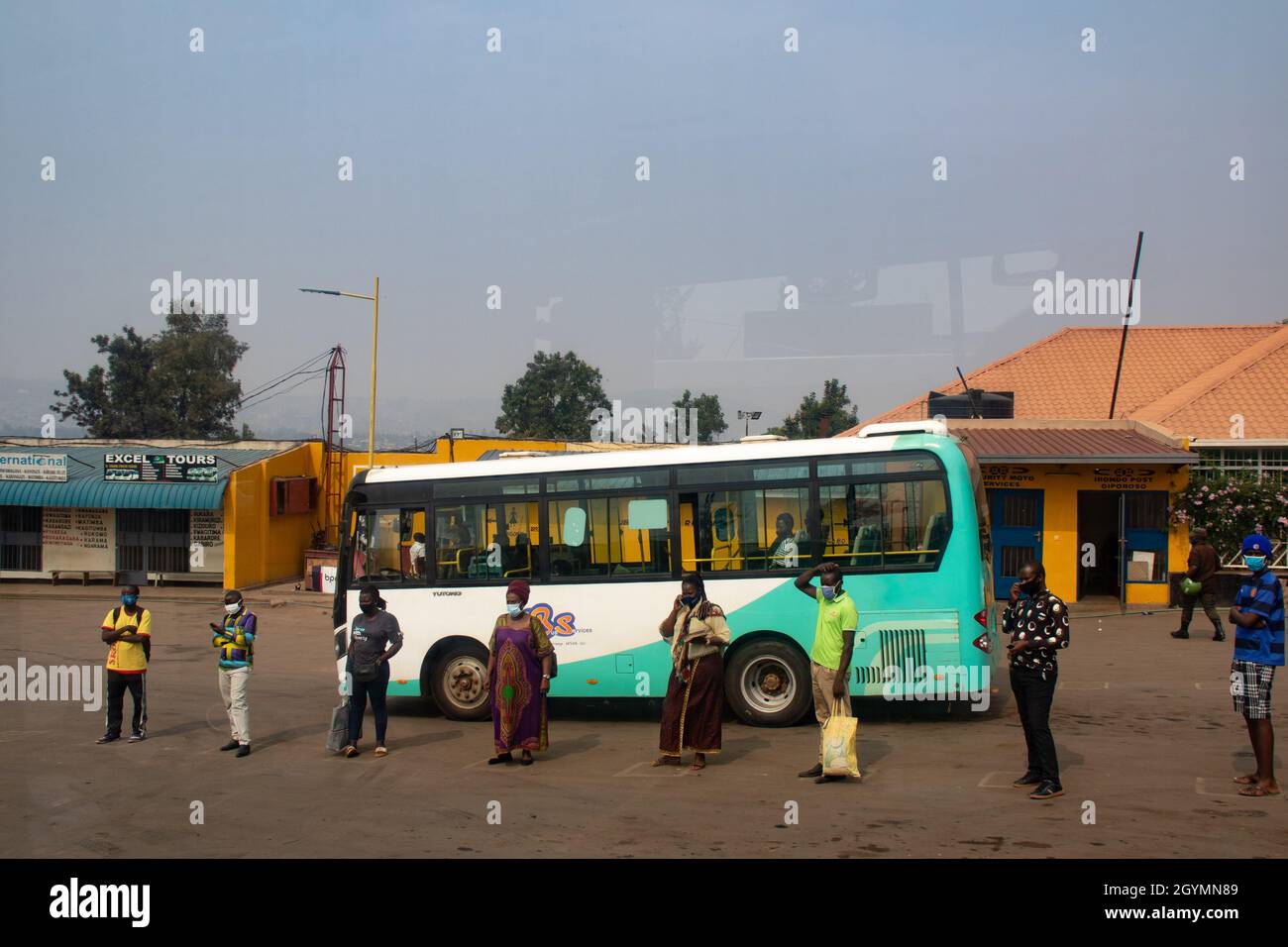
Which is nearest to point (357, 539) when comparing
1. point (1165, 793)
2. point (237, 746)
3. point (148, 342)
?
point (237, 746)

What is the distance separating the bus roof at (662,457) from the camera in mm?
11250

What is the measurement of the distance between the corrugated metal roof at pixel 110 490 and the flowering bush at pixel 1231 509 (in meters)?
21.5

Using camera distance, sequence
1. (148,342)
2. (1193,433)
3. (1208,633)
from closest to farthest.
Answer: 1. (1208,633)
2. (1193,433)
3. (148,342)

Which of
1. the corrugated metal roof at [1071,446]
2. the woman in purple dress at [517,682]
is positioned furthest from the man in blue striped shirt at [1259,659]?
the corrugated metal roof at [1071,446]

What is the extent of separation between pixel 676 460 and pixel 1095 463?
11.3m

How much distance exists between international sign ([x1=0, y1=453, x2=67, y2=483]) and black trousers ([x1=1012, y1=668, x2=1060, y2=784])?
27.1 metres

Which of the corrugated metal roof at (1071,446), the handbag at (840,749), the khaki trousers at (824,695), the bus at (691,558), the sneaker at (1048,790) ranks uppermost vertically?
the corrugated metal roof at (1071,446)

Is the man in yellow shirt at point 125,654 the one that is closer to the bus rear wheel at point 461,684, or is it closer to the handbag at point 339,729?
the handbag at point 339,729

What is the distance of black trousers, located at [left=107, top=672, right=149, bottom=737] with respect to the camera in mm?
11164

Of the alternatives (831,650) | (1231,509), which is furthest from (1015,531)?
(831,650)
